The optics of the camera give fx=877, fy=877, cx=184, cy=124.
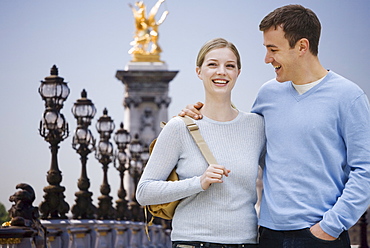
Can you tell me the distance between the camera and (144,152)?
35219mm

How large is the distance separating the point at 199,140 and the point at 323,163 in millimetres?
747

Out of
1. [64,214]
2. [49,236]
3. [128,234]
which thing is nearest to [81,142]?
[128,234]

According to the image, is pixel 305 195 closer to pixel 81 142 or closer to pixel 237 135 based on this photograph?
pixel 237 135

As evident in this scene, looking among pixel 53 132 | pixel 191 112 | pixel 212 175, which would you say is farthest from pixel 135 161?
pixel 212 175

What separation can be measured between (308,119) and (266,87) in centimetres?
57

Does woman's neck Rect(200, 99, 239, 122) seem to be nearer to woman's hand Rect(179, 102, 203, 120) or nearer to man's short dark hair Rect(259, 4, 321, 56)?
woman's hand Rect(179, 102, 203, 120)

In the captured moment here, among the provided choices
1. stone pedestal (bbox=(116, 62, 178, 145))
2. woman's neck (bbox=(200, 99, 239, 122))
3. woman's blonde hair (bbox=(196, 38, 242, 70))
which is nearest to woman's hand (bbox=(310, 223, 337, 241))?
woman's neck (bbox=(200, 99, 239, 122))

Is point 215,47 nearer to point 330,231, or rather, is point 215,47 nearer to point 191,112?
point 191,112

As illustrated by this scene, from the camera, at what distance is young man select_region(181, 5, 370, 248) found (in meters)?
4.91

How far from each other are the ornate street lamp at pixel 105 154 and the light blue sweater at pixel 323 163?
58.2 feet

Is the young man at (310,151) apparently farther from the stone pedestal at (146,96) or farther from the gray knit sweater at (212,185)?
the stone pedestal at (146,96)

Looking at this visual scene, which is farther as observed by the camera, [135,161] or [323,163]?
[135,161]

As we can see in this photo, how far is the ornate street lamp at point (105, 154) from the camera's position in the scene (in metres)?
22.9

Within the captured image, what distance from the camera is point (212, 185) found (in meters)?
5.13
